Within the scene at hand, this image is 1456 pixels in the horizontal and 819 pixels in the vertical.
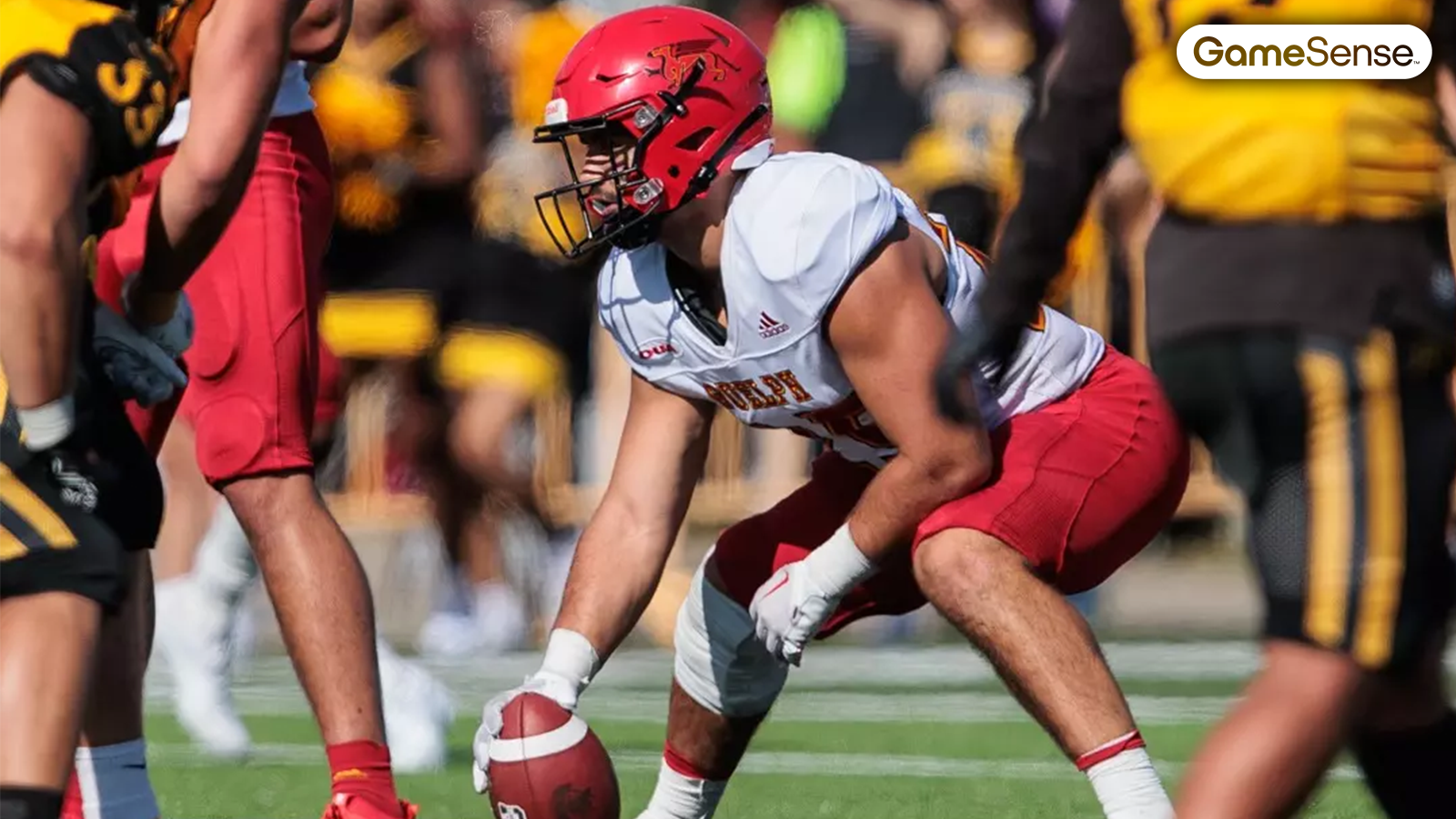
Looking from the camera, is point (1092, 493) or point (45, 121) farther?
→ point (1092, 493)

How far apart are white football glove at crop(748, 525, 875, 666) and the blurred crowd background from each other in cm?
535

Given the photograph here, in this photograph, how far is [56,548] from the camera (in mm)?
3551

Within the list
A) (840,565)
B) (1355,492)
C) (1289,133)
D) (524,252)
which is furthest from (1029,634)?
(524,252)

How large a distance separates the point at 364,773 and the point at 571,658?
410 millimetres

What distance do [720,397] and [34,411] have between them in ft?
4.94

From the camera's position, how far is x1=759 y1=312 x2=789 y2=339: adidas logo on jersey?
4.44 metres

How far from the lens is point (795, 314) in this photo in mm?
4406

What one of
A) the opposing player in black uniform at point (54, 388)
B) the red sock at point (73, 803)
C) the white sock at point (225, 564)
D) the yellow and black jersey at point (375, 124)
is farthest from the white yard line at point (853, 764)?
the yellow and black jersey at point (375, 124)

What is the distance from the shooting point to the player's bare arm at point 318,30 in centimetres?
521

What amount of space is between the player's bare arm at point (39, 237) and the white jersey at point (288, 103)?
168cm

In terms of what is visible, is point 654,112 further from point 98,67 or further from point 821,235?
point 98,67

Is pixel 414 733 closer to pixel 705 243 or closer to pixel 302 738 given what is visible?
pixel 302 738

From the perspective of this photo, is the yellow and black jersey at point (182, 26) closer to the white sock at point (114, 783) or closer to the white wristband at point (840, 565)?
the white sock at point (114, 783)

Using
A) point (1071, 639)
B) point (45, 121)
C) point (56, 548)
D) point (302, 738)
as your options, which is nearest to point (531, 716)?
point (1071, 639)
